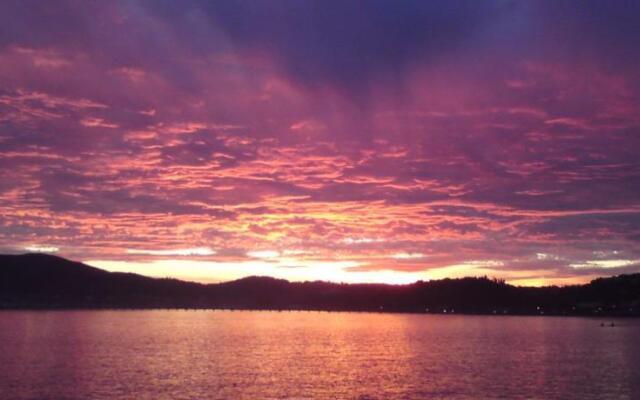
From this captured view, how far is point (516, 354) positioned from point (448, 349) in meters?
17.0

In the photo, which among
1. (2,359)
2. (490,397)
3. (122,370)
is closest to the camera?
(490,397)

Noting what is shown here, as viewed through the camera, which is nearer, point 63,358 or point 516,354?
point 63,358

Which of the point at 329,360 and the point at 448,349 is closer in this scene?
the point at 329,360

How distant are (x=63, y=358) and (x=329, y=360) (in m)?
42.4

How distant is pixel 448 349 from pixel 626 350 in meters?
36.5

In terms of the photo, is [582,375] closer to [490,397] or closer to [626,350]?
[490,397]

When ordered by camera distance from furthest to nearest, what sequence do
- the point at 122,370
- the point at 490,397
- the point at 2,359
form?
the point at 2,359
the point at 122,370
the point at 490,397

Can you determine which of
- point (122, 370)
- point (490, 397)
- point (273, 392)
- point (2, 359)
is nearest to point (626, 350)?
point (490, 397)

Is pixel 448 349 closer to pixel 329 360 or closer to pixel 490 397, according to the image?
pixel 329 360

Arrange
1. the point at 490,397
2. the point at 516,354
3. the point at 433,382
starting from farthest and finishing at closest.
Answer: the point at 516,354, the point at 433,382, the point at 490,397

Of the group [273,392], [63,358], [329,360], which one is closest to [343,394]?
[273,392]

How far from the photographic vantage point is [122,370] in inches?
3561

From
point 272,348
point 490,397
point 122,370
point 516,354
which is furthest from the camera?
point 272,348

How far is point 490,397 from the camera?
71688mm
